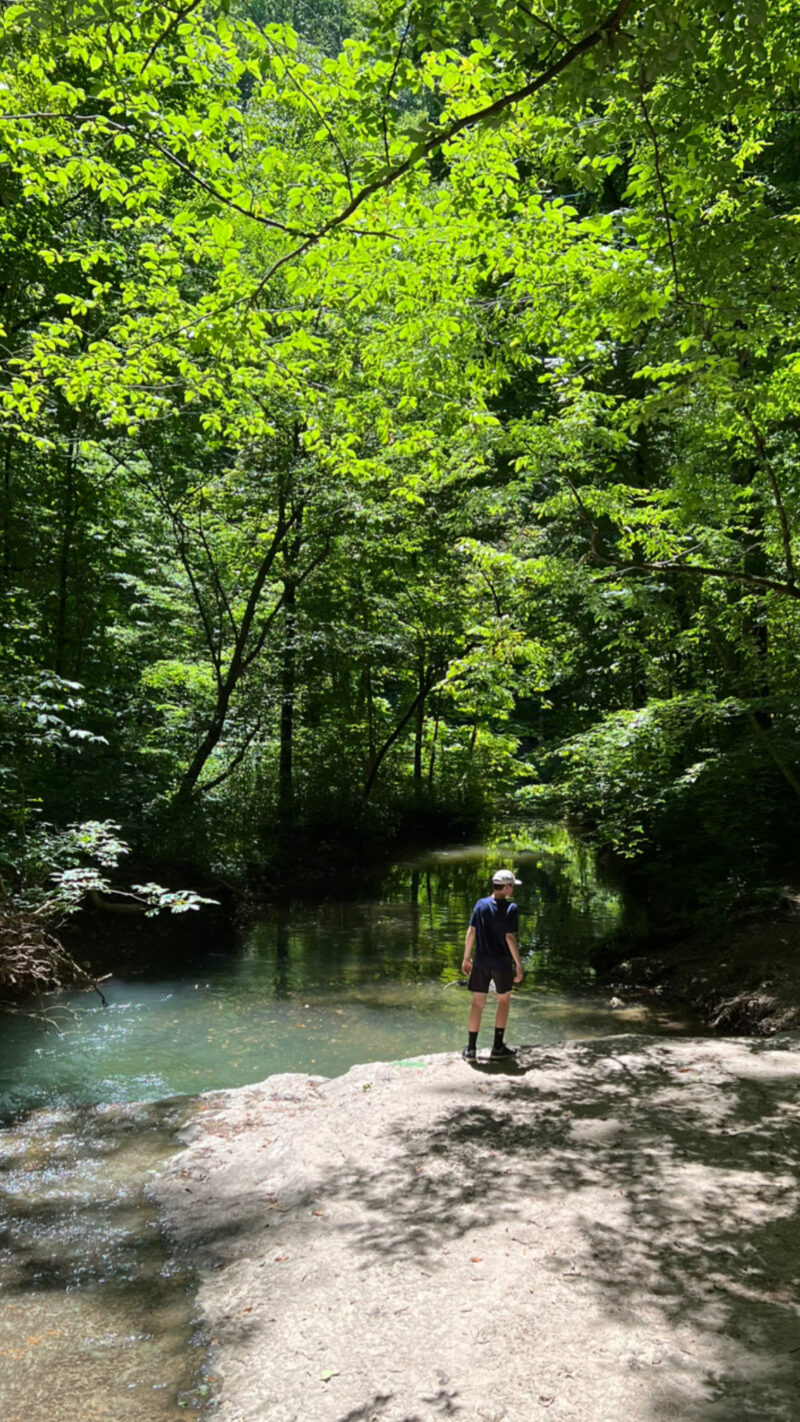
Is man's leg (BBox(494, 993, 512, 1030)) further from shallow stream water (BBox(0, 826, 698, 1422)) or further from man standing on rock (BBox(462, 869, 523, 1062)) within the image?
shallow stream water (BBox(0, 826, 698, 1422))

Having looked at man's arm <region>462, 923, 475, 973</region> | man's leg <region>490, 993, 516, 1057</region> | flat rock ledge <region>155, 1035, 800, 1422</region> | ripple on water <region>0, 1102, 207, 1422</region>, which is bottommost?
ripple on water <region>0, 1102, 207, 1422</region>

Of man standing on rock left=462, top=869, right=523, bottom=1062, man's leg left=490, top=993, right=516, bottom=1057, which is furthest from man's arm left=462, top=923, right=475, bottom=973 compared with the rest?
man's leg left=490, top=993, right=516, bottom=1057

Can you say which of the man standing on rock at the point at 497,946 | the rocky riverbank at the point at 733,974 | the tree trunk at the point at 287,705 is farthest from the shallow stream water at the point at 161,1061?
the tree trunk at the point at 287,705

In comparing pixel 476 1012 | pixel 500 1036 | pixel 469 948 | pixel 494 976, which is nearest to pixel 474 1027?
pixel 476 1012

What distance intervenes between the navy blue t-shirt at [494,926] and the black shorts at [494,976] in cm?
5

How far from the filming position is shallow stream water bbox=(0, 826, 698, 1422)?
136 inches

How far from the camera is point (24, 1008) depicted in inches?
333

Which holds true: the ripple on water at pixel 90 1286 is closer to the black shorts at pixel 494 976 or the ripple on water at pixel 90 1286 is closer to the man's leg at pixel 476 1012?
the man's leg at pixel 476 1012

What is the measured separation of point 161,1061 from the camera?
7.34 m

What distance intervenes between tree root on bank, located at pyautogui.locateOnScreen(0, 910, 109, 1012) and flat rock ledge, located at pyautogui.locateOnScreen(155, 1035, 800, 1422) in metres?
2.86

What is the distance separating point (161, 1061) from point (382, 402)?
7.43 m

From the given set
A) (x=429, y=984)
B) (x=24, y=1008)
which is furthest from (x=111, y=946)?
(x=429, y=984)

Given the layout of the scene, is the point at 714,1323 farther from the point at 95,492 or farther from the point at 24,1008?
the point at 95,492

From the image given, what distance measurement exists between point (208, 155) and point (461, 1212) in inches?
283
